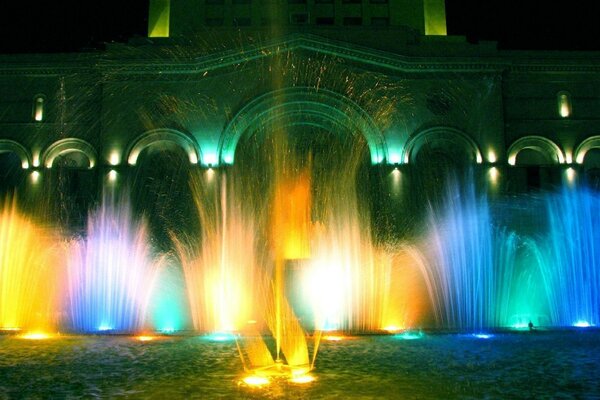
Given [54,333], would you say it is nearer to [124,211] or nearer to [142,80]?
[124,211]

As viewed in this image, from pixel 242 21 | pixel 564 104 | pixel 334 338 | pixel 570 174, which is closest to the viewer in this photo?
pixel 334 338

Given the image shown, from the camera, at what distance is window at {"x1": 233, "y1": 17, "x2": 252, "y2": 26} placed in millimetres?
29266

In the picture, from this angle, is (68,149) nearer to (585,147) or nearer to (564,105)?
(564,105)

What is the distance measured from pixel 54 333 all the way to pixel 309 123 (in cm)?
1370

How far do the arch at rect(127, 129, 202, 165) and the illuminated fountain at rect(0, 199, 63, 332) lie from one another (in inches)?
178

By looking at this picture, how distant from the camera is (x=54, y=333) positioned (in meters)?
14.5

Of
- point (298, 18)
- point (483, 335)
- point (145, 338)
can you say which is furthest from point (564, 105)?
point (145, 338)

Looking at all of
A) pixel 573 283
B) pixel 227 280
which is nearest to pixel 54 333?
pixel 227 280

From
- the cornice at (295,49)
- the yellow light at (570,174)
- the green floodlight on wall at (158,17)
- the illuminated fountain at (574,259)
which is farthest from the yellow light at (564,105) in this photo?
the green floodlight on wall at (158,17)

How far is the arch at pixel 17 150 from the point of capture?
23797mm

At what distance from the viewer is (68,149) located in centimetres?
2403

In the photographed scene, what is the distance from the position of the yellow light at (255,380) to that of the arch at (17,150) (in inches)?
751

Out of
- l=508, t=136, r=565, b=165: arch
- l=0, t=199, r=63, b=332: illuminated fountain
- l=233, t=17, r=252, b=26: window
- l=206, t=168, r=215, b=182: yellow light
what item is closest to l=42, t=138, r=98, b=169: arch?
l=0, t=199, r=63, b=332: illuminated fountain

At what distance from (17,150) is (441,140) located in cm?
1752
